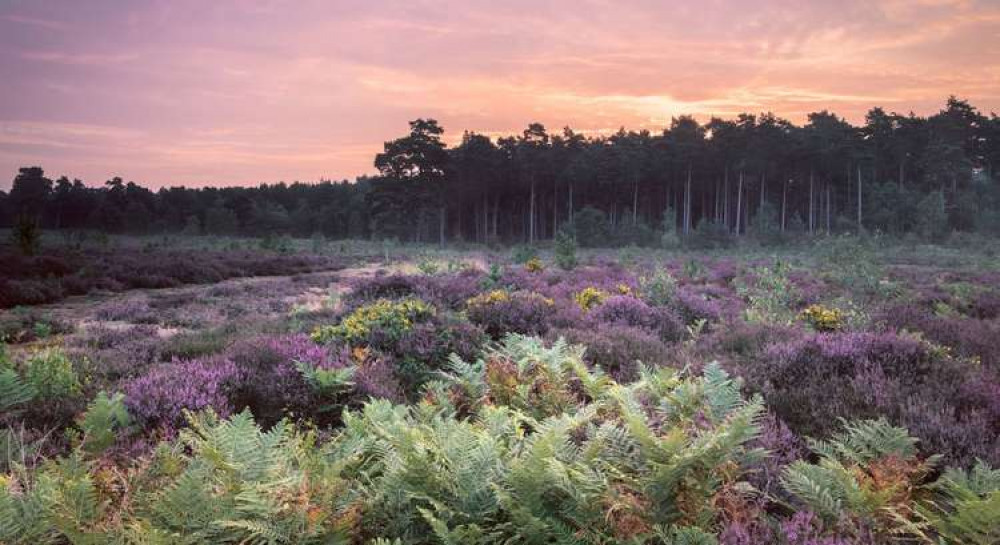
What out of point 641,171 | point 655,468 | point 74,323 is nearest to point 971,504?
point 655,468

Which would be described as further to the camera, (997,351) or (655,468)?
(997,351)

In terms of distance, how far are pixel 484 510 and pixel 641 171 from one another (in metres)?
79.0

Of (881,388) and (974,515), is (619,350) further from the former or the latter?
(974,515)

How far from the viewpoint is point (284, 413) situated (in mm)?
5211

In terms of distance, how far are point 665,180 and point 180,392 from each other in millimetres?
82156

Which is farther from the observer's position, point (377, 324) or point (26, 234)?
point (26, 234)

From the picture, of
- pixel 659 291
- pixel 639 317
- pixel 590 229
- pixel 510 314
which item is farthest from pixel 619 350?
pixel 590 229

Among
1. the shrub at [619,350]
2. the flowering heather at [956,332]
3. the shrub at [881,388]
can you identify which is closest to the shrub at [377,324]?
the shrub at [619,350]

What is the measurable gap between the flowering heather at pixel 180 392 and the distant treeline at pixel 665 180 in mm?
60986

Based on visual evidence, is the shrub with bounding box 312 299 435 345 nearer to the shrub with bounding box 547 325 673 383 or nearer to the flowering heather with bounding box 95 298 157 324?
the shrub with bounding box 547 325 673 383

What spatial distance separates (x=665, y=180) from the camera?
269 ft

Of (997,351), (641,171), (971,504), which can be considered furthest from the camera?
(641,171)

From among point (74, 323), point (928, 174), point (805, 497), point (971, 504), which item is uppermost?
point (928, 174)

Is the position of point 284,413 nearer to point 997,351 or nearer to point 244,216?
point 997,351
